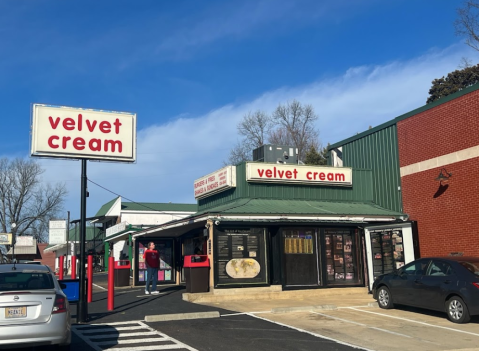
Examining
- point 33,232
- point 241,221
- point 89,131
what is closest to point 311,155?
point 241,221

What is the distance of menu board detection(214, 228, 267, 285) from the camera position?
1719 cm

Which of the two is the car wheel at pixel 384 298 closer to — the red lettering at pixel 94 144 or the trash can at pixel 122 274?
the red lettering at pixel 94 144

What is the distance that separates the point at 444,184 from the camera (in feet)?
58.5

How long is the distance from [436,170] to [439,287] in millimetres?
7277

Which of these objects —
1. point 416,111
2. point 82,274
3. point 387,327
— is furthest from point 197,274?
point 416,111

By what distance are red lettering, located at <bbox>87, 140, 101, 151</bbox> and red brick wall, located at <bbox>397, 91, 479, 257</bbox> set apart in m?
12.0

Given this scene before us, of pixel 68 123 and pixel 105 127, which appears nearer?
pixel 68 123

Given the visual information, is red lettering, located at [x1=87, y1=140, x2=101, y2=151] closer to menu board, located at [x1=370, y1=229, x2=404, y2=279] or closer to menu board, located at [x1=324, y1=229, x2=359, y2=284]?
menu board, located at [x1=324, y1=229, x2=359, y2=284]

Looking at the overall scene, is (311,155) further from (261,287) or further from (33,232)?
(33,232)

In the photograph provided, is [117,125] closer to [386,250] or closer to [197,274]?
[197,274]

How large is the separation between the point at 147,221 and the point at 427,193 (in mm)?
29161

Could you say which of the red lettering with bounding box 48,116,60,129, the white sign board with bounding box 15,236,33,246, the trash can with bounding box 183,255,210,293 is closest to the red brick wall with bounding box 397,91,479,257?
the trash can with bounding box 183,255,210,293

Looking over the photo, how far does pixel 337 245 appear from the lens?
19141 mm

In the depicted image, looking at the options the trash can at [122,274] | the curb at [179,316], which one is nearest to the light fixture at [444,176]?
the curb at [179,316]
